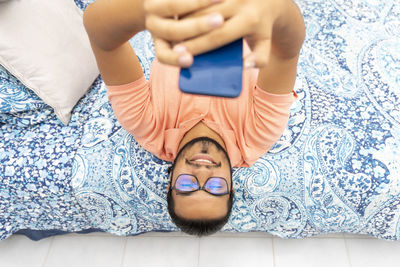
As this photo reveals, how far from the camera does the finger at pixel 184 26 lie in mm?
414

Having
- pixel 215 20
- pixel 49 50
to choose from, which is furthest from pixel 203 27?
pixel 49 50

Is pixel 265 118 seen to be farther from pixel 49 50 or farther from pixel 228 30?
pixel 49 50

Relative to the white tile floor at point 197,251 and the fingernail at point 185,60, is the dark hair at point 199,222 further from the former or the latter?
the fingernail at point 185,60

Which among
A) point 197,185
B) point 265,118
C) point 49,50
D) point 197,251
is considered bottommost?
point 197,251

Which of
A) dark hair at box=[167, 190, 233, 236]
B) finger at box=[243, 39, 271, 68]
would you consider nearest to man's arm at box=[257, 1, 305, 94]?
finger at box=[243, 39, 271, 68]

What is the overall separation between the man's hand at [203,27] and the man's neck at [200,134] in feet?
1.83

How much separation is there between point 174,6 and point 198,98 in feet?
2.12

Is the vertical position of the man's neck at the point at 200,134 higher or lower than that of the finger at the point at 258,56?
lower

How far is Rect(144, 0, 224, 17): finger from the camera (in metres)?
0.42

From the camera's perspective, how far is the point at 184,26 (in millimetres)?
420

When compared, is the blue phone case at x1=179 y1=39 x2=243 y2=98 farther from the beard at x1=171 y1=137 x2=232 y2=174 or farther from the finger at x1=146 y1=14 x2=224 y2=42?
the beard at x1=171 y1=137 x2=232 y2=174

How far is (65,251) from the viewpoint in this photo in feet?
4.60

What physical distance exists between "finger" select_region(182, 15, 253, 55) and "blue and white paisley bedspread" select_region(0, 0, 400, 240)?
0.68 metres

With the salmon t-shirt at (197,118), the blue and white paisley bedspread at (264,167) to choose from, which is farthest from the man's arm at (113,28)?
the blue and white paisley bedspread at (264,167)
